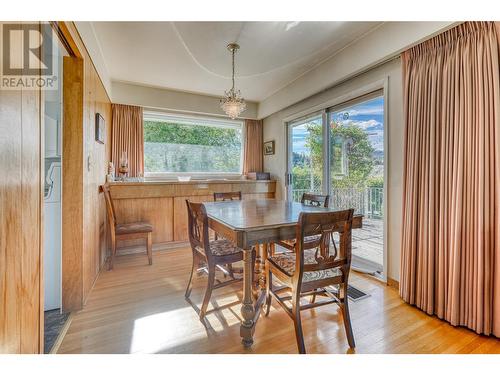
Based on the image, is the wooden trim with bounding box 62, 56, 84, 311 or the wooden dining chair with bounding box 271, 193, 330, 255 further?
the wooden dining chair with bounding box 271, 193, 330, 255

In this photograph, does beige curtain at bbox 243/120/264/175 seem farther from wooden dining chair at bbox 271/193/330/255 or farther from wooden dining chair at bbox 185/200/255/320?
wooden dining chair at bbox 185/200/255/320

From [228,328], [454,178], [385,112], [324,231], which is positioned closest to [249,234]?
[324,231]

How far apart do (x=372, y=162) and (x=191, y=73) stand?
9.01ft

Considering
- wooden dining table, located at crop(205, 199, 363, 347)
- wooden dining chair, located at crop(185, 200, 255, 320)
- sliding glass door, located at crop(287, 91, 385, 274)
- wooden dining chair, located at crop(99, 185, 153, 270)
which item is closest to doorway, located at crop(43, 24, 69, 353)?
wooden dining chair, located at crop(99, 185, 153, 270)

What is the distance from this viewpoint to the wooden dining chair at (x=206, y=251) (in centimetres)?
182

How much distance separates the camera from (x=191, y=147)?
4.52 m

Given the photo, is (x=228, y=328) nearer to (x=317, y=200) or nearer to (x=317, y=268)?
(x=317, y=268)

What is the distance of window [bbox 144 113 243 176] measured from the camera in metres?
4.24

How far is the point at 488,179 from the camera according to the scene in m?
1.65

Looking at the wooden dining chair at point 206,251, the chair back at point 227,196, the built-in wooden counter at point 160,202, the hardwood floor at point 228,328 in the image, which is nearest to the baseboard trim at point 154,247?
the built-in wooden counter at point 160,202

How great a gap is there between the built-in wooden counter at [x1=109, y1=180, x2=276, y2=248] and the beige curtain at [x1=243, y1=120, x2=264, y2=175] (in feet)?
3.08

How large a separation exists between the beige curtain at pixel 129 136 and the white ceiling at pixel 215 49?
49 cm
